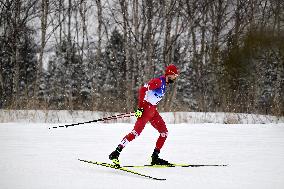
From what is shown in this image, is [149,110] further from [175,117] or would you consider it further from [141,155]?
[175,117]

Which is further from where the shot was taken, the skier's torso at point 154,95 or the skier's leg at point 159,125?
the skier's leg at point 159,125

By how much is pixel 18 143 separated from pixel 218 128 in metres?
5.88

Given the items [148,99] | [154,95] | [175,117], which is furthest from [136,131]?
[175,117]

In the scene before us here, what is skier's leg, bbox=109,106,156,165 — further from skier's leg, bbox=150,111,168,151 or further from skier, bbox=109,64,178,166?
skier's leg, bbox=150,111,168,151

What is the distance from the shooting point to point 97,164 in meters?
6.99

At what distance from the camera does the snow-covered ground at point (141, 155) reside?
584 cm

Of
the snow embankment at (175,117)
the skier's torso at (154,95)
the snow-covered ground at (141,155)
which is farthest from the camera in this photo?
the snow embankment at (175,117)

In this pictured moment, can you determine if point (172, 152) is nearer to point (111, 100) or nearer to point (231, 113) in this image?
point (231, 113)

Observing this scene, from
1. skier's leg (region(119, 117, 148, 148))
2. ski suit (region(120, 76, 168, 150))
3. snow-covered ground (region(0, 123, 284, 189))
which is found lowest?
snow-covered ground (region(0, 123, 284, 189))

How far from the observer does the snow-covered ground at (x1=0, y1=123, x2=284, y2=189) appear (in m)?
5.84

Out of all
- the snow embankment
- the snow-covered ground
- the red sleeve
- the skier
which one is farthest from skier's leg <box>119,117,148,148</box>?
the snow embankment

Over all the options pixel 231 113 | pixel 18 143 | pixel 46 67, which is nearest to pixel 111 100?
pixel 231 113

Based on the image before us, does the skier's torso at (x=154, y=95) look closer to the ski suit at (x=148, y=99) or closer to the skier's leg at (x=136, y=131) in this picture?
the ski suit at (x=148, y=99)

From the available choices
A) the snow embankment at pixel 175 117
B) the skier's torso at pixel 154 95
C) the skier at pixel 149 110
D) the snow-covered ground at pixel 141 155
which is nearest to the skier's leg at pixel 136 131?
the skier at pixel 149 110
